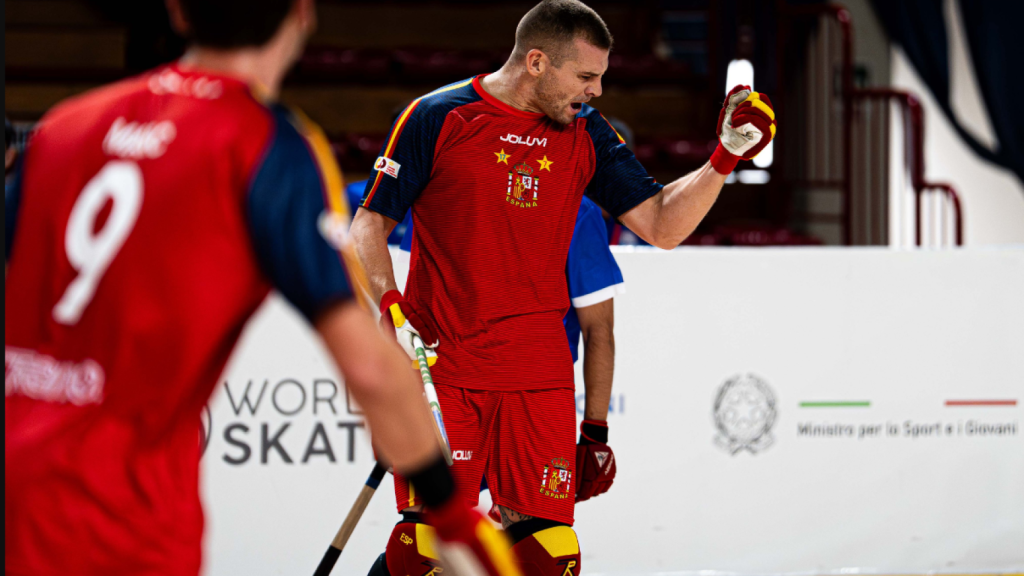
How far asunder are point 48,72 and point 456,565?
871 cm

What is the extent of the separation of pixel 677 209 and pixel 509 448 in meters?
0.77

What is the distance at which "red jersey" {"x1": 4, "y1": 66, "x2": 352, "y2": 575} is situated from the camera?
118 cm

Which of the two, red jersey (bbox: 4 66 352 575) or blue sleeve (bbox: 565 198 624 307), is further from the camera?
blue sleeve (bbox: 565 198 624 307)

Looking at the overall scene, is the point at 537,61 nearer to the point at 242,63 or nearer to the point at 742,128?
the point at 742,128

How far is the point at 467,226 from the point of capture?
2633 millimetres

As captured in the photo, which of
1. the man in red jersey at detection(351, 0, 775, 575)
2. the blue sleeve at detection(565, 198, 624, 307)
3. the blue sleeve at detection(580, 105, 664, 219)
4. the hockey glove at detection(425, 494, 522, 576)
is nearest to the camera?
the hockey glove at detection(425, 494, 522, 576)

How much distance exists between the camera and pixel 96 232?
3.92 feet

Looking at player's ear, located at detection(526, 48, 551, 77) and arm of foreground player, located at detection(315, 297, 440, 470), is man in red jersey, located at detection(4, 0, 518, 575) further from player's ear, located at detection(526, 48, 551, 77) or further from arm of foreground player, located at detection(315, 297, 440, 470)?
player's ear, located at detection(526, 48, 551, 77)

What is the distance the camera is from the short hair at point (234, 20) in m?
1.25

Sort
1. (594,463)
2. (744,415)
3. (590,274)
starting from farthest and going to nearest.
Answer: (744,415) → (590,274) → (594,463)

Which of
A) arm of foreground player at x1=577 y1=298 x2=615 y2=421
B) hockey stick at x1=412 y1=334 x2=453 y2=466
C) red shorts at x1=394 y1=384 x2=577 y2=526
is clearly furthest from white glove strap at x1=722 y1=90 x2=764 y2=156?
hockey stick at x1=412 y1=334 x2=453 y2=466

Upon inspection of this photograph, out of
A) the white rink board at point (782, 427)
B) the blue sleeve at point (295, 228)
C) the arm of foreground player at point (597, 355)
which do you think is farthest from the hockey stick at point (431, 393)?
the white rink board at point (782, 427)

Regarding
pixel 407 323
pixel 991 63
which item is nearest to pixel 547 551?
pixel 407 323

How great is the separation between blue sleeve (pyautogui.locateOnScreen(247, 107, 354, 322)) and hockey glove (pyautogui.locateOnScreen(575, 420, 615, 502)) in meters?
1.78
